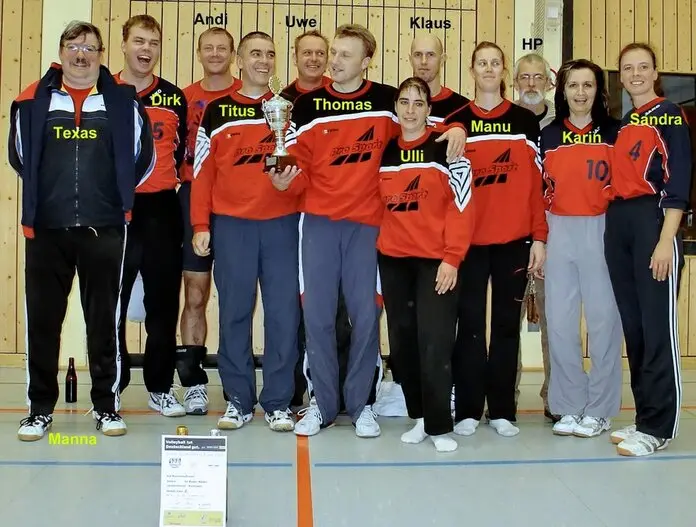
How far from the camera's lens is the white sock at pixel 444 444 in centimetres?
291

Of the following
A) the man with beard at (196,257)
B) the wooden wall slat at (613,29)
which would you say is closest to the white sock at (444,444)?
the man with beard at (196,257)

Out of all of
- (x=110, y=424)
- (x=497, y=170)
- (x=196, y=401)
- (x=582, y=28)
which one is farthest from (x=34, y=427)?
(x=582, y=28)

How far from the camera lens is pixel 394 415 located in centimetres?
367

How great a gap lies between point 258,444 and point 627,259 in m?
1.73

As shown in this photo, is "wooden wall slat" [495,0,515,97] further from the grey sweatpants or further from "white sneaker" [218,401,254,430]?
"white sneaker" [218,401,254,430]

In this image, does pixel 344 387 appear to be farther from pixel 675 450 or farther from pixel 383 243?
pixel 675 450

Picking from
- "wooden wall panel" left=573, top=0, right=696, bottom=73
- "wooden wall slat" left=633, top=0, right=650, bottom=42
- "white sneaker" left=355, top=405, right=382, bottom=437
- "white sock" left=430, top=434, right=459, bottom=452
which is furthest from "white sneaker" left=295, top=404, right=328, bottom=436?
"wooden wall slat" left=633, top=0, right=650, bottom=42

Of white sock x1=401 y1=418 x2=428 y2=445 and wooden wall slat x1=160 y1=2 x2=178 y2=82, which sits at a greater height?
wooden wall slat x1=160 y1=2 x2=178 y2=82

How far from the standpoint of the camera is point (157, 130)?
3.61 meters

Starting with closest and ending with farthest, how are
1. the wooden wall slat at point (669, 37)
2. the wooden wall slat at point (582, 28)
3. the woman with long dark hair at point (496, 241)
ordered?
the woman with long dark hair at point (496, 241), the wooden wall slat at point (582, 28), the wooden wall slat at point (669, 37)

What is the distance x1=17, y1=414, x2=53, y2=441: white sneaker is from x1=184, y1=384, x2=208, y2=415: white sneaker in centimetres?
71

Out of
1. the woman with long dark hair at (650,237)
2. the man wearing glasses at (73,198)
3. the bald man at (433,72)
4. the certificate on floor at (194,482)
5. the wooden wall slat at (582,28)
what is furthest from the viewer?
the wooden wall slat at (582,28)

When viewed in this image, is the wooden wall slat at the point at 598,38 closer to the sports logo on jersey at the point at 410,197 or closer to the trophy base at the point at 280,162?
the sports logo on jersey at the point at 410,197

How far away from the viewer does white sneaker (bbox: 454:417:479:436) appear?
3168mm
